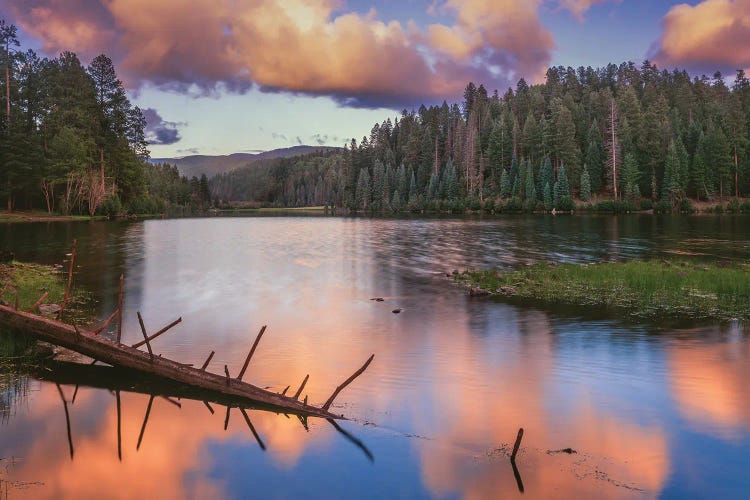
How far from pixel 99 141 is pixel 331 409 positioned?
375 ft

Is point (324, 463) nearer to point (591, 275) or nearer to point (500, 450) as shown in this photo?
point (500, 450)

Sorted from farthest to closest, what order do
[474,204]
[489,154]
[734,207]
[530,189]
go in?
1. [489,154]
2. [474,204]
3. [530,189]
4. [734,207]

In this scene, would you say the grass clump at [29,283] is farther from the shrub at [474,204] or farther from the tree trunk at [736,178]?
the tree trunk at [736,178]

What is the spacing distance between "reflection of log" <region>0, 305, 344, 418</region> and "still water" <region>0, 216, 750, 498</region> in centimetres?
42

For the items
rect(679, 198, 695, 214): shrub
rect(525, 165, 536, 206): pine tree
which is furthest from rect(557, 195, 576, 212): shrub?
rect(679, 198, 695, 214): shrub

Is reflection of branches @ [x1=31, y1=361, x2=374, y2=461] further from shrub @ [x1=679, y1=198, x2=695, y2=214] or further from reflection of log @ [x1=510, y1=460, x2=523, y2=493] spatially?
shrub @ [x1=679, y1=198, x2=695, y2=214]

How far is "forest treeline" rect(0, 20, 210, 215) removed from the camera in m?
94.3

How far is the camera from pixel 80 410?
1294 centimetres

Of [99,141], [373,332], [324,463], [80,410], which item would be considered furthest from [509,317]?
[99,141]

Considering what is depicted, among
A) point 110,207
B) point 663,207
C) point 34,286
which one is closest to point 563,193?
point 663,207

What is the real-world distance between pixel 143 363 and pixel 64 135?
98.1 metres

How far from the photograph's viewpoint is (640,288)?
2828 centimetres

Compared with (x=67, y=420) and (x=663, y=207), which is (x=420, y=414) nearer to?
(x=67, y=420)

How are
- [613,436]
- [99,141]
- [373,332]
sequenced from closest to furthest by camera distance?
[613,436] → [373,332] → [99,141]
